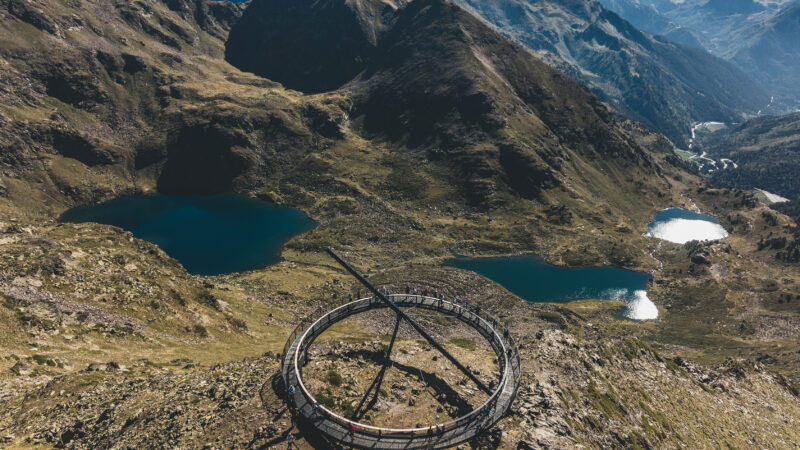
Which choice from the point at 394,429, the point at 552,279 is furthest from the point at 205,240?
the point at 394,429

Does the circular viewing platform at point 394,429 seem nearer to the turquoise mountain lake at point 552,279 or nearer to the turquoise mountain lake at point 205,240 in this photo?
the turquoise mountain lake at point 552,279

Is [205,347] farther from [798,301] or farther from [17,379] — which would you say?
[798,301]

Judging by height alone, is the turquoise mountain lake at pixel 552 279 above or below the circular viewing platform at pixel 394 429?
above

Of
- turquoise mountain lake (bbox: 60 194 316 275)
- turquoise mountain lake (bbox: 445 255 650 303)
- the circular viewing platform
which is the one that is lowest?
turquoise mountain lake (bbox: 60 194 316 275)

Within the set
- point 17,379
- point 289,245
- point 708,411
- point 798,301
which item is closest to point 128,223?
point 289,245

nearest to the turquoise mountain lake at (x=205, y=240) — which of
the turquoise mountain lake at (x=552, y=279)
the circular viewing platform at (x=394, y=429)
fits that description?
the turquoise mountain lake at (x=552, y=279)

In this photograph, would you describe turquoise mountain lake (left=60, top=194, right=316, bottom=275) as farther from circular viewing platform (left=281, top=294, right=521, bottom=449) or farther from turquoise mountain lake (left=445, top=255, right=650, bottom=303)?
circular viewing platform (left=281, top=294, right=521, bottom=449)

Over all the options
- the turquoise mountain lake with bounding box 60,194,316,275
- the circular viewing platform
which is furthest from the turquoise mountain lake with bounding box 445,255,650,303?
the circular viewing platform

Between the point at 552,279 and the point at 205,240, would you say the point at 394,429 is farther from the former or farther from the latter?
the point at 205,240

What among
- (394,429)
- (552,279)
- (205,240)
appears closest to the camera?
(394,429)
